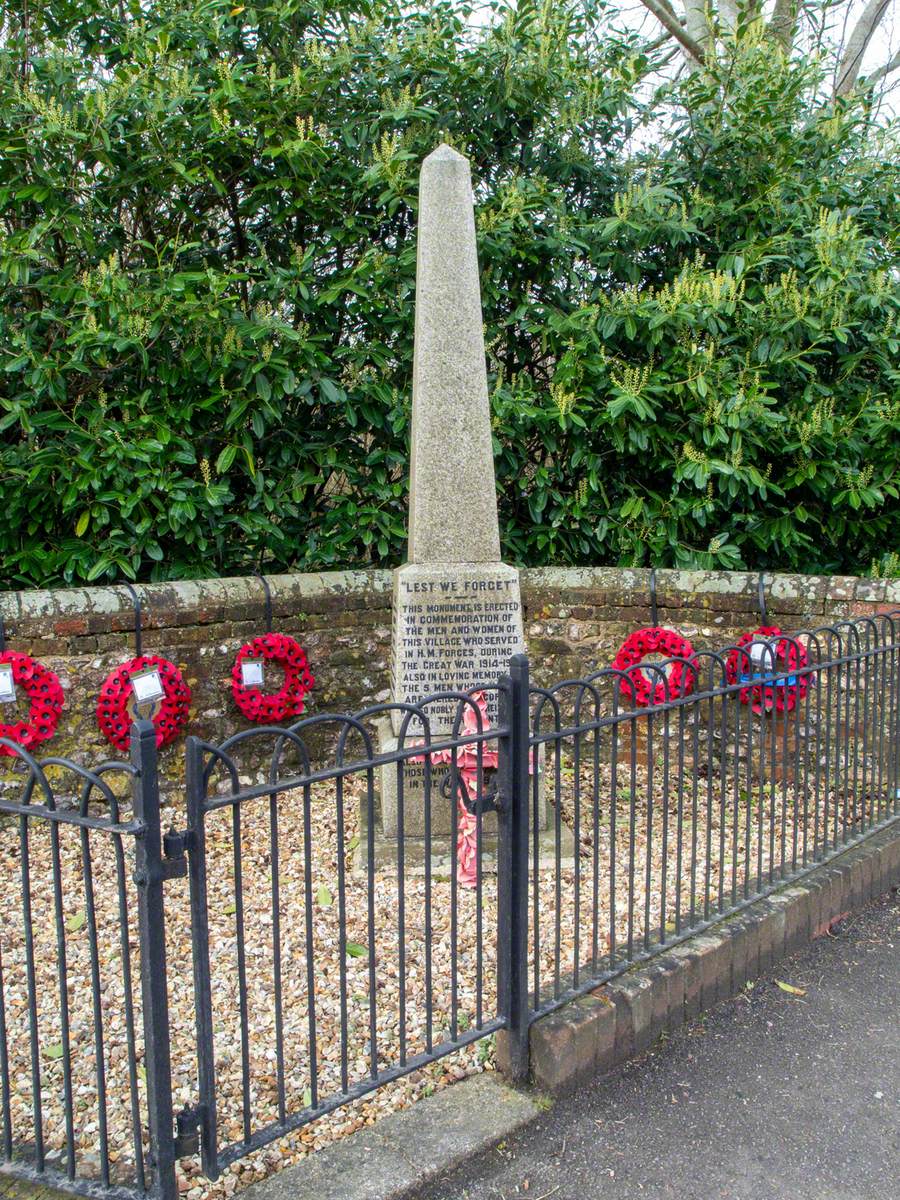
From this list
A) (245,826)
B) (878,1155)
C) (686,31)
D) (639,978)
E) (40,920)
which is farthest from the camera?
(686,31)

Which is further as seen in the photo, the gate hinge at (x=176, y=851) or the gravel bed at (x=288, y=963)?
the gravel bed at (x=288, y=963)

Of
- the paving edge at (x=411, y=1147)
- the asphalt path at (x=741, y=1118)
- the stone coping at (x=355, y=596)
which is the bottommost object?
the asphalt path at (x=741, y=1118)

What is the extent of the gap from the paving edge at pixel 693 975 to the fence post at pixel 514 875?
0.06 metres

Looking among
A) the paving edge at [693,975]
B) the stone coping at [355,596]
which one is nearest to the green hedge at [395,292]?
the stone coping at [355,596]

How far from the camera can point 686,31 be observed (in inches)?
370

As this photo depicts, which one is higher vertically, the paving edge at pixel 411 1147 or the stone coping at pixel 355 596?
the stone coping at pixel 355 596

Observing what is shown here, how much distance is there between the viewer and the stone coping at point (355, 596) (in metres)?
4.64

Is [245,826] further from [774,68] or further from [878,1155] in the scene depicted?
[774,68]

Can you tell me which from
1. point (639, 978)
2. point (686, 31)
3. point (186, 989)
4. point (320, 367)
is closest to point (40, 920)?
point (186, 989)

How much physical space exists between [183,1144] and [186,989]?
43.9 inches

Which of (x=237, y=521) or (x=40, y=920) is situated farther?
(x=237, y=521)

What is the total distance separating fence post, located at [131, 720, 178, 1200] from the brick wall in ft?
9.59

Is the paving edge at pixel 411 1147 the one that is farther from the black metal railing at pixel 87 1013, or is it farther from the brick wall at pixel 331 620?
the brick wall at pixel 331 620

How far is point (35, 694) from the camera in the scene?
442 cm
